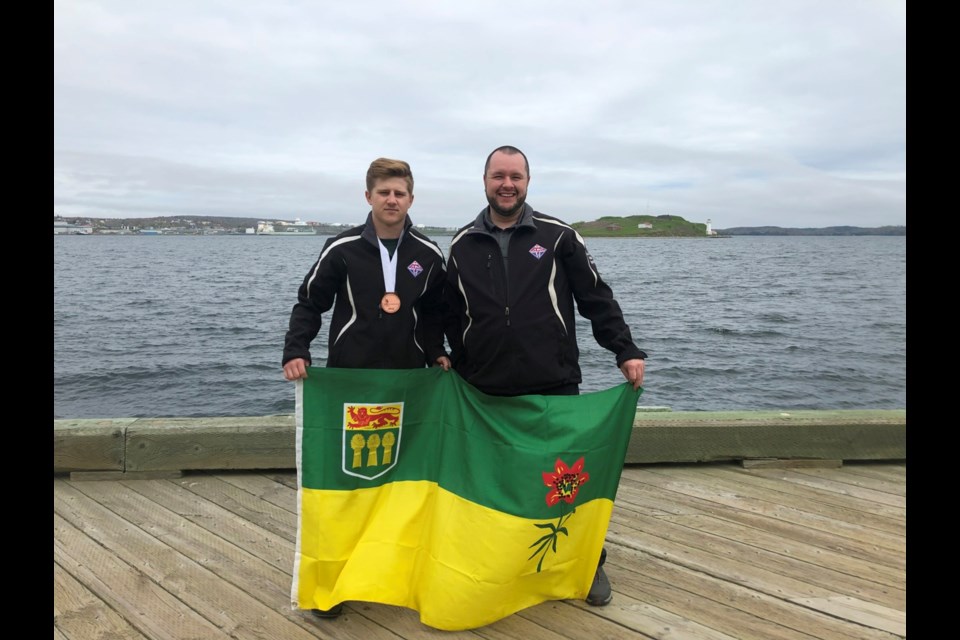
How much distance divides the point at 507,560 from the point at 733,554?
1.38 metres

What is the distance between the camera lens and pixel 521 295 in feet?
10.7

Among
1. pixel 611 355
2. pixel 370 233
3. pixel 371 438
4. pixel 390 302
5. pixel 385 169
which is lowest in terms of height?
pixel 611 355

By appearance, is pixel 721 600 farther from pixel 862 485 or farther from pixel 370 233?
pixel 370 233

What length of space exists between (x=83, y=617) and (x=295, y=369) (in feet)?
4.61

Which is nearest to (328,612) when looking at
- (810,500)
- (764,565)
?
(764,565)

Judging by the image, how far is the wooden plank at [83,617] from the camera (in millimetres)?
2930

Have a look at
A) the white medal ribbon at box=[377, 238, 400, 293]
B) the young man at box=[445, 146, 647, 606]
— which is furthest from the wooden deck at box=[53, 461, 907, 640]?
the white medal ribbon at box=[377, 238, 400, 293]

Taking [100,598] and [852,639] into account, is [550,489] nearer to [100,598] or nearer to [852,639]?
[852,639]

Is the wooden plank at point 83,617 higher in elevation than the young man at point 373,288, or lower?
lower

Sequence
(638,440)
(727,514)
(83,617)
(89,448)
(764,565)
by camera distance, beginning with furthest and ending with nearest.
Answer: (638,440), (89,448), (727,514), (764,565), (83,617)

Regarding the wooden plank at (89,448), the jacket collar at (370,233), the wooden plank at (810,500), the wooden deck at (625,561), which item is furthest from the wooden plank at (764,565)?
the wooden plank at (89,448)

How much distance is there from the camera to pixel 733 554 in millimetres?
3715

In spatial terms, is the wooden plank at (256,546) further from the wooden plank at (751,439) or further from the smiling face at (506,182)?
the wooden plank at (751,439)

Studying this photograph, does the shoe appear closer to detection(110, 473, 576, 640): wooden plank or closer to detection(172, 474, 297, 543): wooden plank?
detection(110, 473, 576, 640): wooden plank
